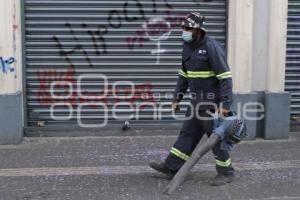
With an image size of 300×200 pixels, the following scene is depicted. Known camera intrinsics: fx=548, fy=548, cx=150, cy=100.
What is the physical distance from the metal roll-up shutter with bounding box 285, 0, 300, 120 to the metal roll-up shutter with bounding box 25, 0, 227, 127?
1.12m

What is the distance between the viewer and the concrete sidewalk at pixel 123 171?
6.09 metres

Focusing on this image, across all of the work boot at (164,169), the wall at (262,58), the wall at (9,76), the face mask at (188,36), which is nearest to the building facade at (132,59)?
the wall at (262,58)

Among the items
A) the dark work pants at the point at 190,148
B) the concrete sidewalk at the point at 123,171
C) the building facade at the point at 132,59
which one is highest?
the building facade at the point at 132,59

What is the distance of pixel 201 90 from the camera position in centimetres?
631

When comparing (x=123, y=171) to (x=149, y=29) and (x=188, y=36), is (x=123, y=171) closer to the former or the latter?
(x=188, y=36)

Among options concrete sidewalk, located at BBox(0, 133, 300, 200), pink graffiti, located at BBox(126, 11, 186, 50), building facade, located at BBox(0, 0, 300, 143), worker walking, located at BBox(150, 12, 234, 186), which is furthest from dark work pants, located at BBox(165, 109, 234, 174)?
pink graffiti, located at BBox(126, 11, 186, 50)

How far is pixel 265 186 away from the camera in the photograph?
634cm

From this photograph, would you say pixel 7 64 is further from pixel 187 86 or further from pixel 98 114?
pixel 187 86

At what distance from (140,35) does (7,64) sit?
2.13m

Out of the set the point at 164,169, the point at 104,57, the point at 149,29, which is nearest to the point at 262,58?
the point at 149,29

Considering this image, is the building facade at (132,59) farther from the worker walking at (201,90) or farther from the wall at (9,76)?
the worker walking at (201,90)

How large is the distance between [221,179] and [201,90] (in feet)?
3.49

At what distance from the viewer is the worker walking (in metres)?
6.10

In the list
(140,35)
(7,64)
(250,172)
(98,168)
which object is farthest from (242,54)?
(7,64)
